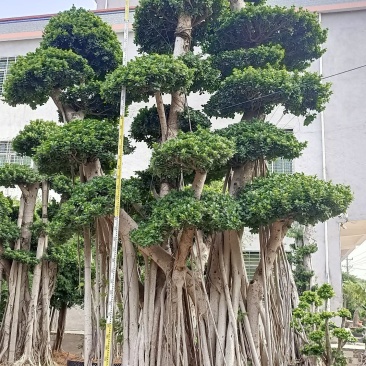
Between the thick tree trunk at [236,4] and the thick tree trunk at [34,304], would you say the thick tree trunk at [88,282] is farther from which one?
the thick tree trunk at [236,4]

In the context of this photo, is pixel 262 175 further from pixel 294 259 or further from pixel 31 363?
pixel 31 363

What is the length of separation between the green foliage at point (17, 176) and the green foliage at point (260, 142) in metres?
2.98

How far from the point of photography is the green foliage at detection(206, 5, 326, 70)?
434 centimetres

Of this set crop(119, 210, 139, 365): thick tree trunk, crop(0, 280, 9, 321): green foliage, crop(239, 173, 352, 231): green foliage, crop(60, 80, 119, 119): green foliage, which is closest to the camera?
crop(239, 173, 352, 231): green foliage

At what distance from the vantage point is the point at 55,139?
3924 mm

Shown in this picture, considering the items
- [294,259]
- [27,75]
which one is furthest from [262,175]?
[294,259]

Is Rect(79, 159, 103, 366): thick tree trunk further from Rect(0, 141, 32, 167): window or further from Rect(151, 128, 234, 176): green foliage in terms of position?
Rect(0, 141, 32, 167): window

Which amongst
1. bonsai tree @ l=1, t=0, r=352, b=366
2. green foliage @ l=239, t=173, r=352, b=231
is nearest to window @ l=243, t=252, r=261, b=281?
bonsai tree @ l=1, t=0, r=352, b=366

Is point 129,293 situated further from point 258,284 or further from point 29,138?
point 29,138

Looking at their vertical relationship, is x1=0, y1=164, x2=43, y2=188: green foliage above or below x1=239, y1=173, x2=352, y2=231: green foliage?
above

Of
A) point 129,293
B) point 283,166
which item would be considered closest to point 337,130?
point 283,166

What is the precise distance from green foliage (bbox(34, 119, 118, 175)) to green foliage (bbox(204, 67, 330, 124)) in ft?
3.43

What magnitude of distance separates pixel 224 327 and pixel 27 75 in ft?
9.21

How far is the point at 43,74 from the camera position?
424cm
